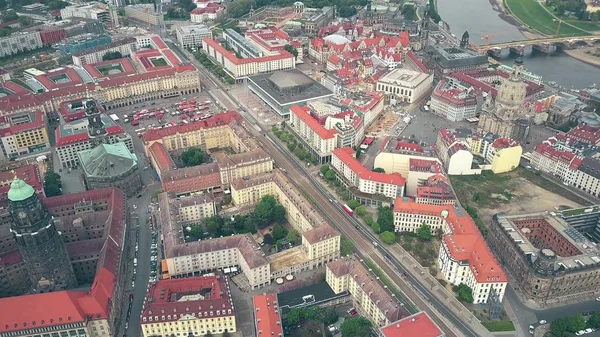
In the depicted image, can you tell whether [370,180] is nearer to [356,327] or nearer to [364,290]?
[364,290]

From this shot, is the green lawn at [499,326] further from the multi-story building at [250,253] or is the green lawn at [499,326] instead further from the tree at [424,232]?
the multi-story building at [250,253]

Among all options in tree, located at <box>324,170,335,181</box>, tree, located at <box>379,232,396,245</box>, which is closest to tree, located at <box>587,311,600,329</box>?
tree, located at <box>379,232,396,245</box>

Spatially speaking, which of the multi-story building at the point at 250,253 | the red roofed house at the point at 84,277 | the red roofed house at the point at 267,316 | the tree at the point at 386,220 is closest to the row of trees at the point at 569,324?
the tree at the point at 386,220

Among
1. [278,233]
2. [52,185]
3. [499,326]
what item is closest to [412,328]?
[499,326]

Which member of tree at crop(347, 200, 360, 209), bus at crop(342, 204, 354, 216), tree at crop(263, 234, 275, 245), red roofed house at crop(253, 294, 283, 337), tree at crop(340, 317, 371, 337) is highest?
red roofed house at crop(253, 294, 283, 337)

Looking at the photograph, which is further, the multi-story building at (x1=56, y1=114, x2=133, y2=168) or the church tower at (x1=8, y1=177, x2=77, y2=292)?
the multi-story building at (x1=56, y1=114, x2=133, y2=168)

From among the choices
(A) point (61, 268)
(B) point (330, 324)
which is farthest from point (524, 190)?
(A) point (61, 268)

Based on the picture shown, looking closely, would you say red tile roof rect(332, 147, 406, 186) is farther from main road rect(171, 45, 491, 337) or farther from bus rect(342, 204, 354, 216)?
main road rect(171, 45, 491, 337)
